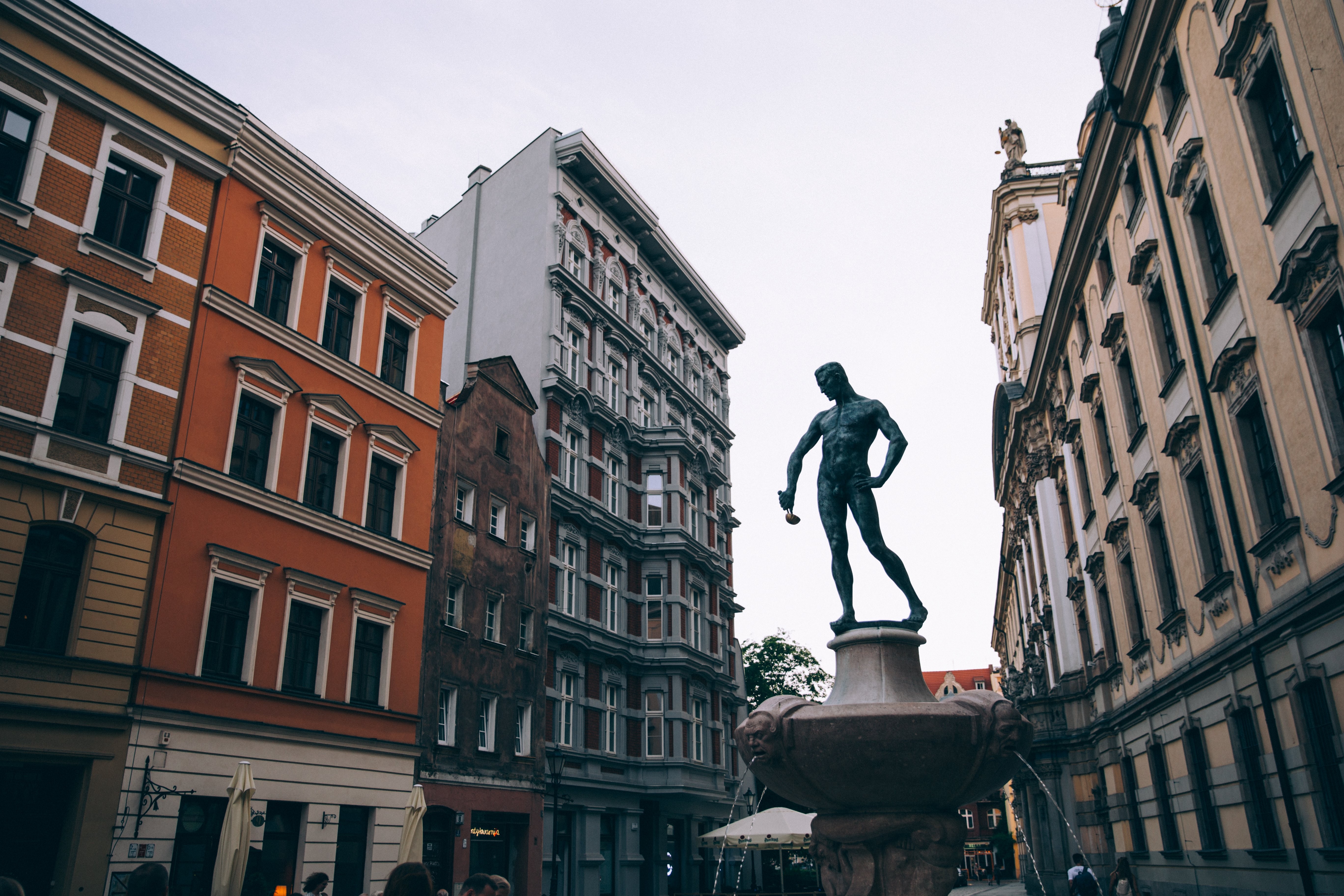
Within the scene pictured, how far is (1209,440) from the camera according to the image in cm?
1596

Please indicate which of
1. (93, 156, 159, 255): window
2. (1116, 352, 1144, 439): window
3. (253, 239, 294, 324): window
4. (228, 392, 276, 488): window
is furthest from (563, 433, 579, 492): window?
(1116, 352, 1144, 439): window

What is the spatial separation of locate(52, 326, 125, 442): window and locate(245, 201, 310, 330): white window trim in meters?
3.32

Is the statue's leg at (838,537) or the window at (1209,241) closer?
the statue's leg at (838,537)

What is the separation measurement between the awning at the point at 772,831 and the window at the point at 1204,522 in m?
10.8

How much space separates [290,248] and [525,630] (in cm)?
1305

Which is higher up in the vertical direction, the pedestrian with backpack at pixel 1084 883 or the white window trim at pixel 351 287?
the white window trim at pixel 351 287

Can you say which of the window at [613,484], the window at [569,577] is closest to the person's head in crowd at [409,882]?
the window at [569,577]

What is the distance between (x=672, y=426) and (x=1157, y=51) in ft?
77.5

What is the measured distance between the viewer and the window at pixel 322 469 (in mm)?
20047

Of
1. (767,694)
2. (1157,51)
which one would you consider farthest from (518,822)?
(767,694)

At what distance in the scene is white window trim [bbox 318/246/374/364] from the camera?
834 inches

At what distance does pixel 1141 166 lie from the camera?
61.5 feet

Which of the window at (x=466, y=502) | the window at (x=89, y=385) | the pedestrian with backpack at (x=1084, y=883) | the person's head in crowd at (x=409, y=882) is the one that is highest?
the window at (x=466, y=502)

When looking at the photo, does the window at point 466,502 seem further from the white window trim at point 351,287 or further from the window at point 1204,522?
the window at point 1204,522
